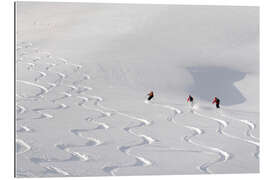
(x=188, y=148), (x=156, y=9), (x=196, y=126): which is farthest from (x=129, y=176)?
(x=156, y=9)

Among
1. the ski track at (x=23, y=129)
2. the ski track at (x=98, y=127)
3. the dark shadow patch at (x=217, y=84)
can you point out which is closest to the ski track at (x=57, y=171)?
the ski track at (x=98, y=127)

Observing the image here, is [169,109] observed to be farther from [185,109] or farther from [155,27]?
[155,27]

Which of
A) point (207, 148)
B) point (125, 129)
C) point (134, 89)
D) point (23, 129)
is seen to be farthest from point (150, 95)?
point (23, 129)

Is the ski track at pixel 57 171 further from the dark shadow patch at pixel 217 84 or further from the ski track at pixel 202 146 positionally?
the dark shadow patch at pixel 217 84

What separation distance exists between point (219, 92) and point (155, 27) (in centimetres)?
136

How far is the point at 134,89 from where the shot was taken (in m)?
5.36

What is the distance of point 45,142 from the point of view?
4242 mm

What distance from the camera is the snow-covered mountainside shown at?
14.0 feet

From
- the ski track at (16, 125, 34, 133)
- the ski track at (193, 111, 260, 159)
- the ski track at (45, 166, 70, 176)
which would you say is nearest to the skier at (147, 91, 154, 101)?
the ski track at (193, 111, 260, 159)

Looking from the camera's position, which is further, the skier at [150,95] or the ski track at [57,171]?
the skier at [150,95]

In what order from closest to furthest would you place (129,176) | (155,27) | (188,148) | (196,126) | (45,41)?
1. (129,176)
2. (188,148)
3. (196,126)
4. (45,41)
5. (155,27)

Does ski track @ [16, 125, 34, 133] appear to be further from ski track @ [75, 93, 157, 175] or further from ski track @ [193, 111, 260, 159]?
ski track @ [193, 111, 260, 159]

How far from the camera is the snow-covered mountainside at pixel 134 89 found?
169 inches
